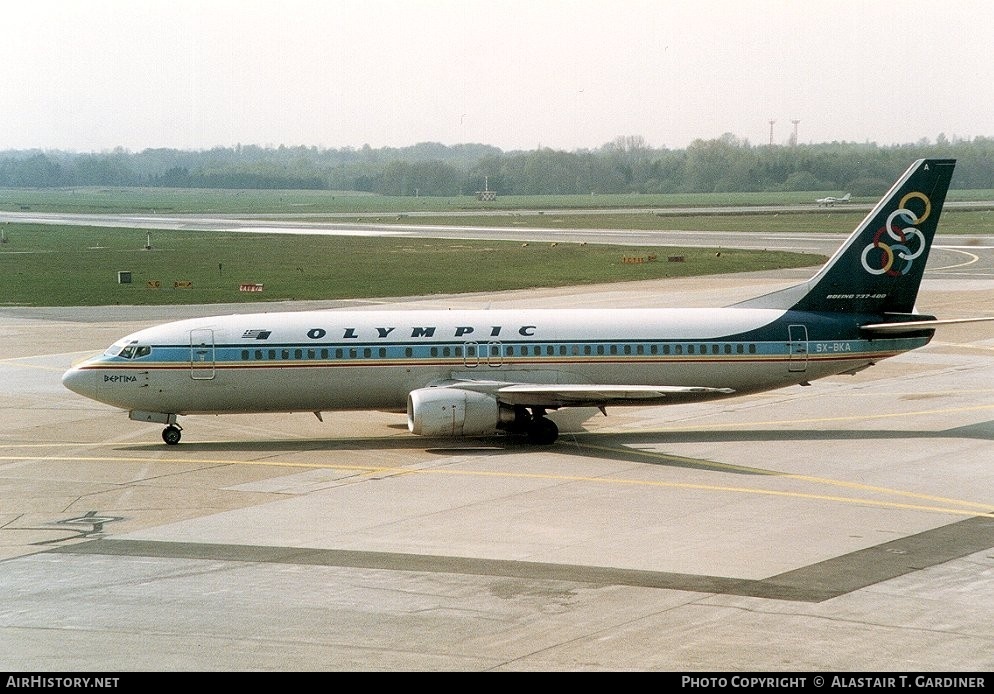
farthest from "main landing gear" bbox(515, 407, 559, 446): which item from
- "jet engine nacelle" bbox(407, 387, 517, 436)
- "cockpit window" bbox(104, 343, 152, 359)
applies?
"cockpit window" bbox(104, 343, 152, 359)

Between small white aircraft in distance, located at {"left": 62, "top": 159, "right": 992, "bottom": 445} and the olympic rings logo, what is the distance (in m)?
1.94

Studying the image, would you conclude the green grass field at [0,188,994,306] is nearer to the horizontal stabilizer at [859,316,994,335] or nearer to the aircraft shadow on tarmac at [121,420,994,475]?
the aircraft shadow on tarmac at [121,420,994,475]

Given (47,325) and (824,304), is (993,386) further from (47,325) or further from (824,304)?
(47,325)

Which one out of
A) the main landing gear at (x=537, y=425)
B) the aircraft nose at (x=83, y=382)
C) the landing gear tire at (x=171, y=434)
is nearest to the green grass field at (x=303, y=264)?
the landing gear tire at (x=171, y=434)

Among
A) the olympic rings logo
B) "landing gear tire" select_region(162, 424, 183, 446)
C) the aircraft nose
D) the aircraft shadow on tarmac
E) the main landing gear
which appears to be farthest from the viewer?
the olympic rings logo

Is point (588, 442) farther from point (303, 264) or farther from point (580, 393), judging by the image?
point (303, 264)

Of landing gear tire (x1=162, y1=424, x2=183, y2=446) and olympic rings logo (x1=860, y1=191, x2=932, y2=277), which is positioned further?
olympic rings logo (x1=860, y1=191, x2=932, y2=277)

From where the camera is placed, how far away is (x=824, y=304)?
4053 cm

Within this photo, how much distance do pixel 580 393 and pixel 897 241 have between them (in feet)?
40.3

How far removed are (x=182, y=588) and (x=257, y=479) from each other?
34.5ft

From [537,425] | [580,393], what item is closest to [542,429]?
[537,425]

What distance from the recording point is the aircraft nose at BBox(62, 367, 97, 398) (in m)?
38.8
